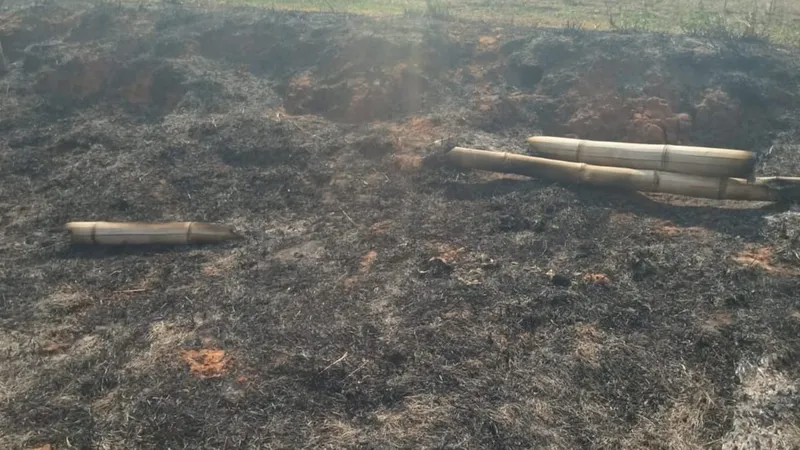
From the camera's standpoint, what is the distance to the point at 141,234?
740 centimetres

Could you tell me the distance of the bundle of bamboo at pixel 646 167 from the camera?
7168 mm

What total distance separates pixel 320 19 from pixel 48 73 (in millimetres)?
6081

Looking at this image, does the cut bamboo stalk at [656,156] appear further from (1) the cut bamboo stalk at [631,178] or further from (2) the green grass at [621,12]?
(2) the green grass at [621,12]

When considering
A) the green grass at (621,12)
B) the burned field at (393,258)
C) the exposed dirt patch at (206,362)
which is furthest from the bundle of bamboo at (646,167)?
the green grass at (621,12)

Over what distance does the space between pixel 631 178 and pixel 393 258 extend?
3.38 m

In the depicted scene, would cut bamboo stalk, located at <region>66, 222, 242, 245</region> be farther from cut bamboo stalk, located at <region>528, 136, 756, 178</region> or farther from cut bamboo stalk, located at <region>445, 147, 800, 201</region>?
cut bamboo stalk, located at <region>528, 136, 756, 178</region>

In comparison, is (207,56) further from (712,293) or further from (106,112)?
(712,293)

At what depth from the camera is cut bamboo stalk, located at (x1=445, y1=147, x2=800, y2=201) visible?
7.17 m

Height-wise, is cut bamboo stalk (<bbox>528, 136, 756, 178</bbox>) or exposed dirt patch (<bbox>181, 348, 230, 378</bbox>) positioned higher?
cut bamboo stalk (<bbox>528, 136, 756, 178</bbox>)

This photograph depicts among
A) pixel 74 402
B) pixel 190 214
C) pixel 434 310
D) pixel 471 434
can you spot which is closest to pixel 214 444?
pixel 74 402

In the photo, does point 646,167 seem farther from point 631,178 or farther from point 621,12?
point 621,12

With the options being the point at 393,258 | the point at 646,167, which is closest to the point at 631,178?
the point at 646,167

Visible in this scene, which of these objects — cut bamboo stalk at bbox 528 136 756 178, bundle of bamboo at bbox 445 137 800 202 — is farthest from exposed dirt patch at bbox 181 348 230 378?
cut bamboo stalk at bbox 528 136 756 178

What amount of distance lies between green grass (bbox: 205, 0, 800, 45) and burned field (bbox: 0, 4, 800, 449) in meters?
1.94
